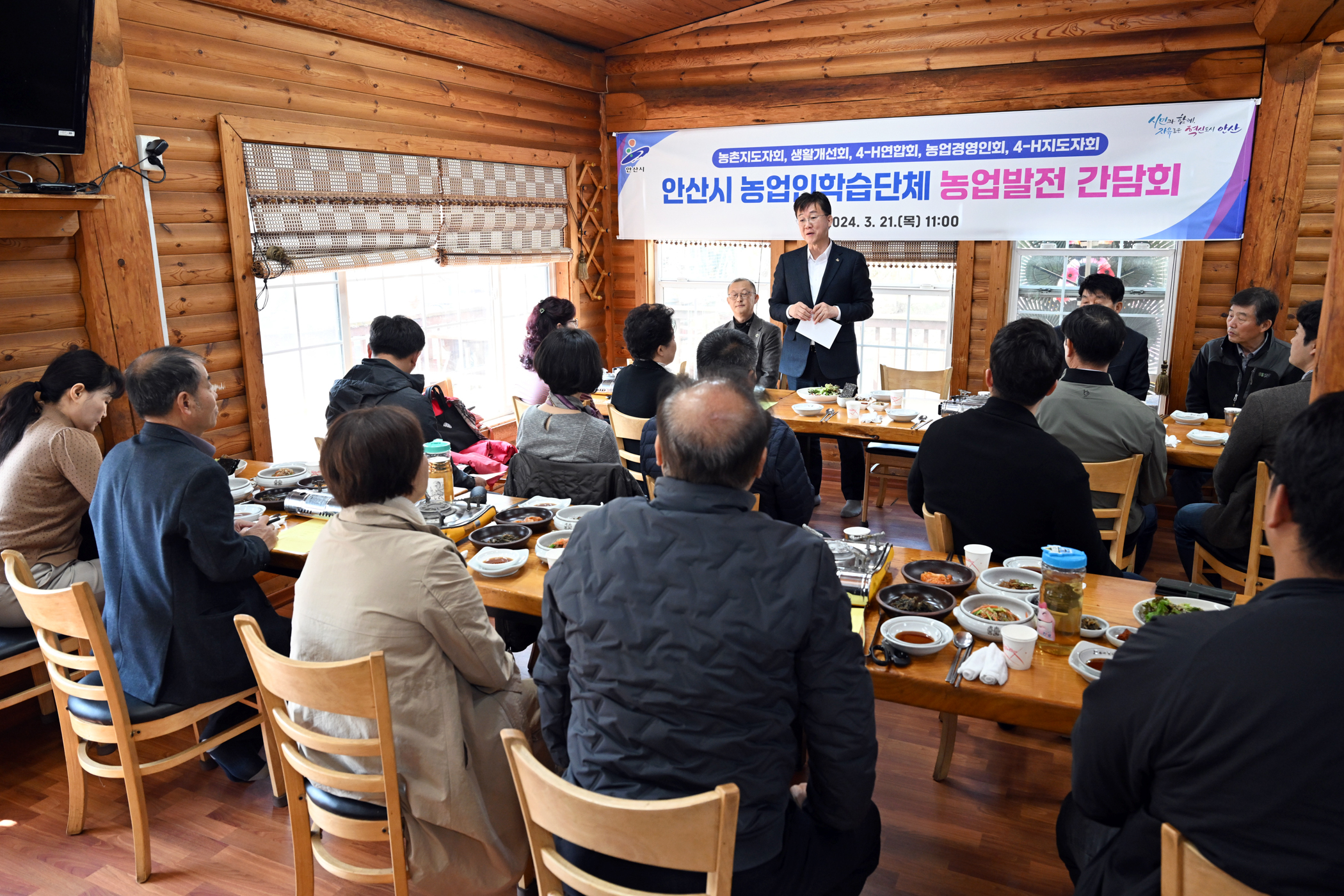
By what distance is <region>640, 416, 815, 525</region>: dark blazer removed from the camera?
2.83m

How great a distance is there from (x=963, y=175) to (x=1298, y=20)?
1.88m

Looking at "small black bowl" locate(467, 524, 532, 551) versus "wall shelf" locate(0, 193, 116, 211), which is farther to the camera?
"wall shelf" locate(0, 193, 116, 211)

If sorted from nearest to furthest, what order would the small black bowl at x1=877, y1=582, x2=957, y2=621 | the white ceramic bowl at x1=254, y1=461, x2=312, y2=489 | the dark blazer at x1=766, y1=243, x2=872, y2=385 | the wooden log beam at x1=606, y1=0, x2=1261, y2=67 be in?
the small black bowl at x1=877, y1=582, x2=957, y2=621 < the white ceramic bowl at x1=254, y1=461, x2=312, y2=489 < the wooden log beam at x1=606, y1=0, x2=1261, y2=67 < the dark blazer at x1=766, y1=243, x2=872, y2=385

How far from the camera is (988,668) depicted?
74.5 inches

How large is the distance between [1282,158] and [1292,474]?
16.5 feet

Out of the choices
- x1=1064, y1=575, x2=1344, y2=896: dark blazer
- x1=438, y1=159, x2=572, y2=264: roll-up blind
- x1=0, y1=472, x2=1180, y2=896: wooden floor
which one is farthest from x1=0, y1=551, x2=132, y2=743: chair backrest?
x1=438, y1=159, x2=572, y2=264: roll-up blind

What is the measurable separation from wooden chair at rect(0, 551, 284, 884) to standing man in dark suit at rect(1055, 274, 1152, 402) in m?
4.21

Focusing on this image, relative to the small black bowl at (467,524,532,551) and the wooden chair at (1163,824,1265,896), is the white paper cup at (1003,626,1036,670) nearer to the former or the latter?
the wooden chair at (1163,824,1265,896)

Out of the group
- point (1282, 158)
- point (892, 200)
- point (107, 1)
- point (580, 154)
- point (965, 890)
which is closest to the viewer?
point (965, 890)

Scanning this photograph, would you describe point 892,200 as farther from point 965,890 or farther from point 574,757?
point 574,757

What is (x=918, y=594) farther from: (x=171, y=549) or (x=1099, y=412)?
(x=171, y=549)

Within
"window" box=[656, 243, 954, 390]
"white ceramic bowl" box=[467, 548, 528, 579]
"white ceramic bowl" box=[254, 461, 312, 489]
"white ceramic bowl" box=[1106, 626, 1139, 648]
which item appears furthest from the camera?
"window" box=[656, 243, 954, 390]

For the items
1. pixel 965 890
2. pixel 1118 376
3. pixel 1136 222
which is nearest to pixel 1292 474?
pixel 965 890

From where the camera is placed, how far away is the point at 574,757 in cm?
164
